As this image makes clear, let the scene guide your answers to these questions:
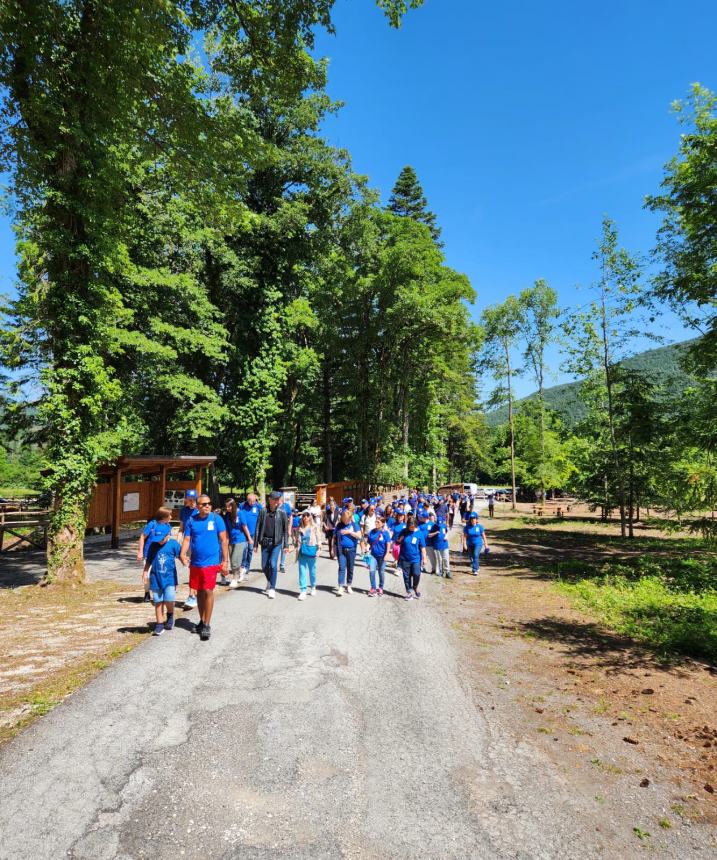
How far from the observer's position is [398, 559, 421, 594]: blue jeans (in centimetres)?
1062

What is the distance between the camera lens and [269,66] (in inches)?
384

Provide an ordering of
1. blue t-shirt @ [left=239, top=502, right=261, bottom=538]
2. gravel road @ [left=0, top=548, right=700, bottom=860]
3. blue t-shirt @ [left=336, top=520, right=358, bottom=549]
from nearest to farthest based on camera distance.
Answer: gravel road @ [left=0, top=548, right=700, bottom=860] < blue t-shirt @ [left=336, top=520, right=358, bottom=549] < blue t-shirt @ [left=239, top=502, right=261, bottom=538]

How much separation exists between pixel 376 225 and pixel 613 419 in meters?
19.7

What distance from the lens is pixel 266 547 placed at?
9.63 meters

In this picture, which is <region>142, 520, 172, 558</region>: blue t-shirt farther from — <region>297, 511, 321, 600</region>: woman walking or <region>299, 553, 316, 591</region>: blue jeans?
<region>299, 553, 316, 591</region>: blue jeans

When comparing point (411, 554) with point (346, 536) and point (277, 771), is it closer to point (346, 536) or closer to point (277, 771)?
point (346, 536)

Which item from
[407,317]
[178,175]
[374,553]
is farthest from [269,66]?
[407,317]

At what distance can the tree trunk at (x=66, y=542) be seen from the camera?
10.1 m

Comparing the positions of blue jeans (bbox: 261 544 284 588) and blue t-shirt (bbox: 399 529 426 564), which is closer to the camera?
blue jeans (bbox: 261 544 284 588)

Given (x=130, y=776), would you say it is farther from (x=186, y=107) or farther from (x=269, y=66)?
(x=269, y=66)

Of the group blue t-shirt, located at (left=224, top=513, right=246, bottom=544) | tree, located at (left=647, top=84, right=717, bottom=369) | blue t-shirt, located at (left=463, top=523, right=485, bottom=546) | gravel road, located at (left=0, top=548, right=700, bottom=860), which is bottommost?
gravel road, located at (left=0, top=548, right=700, bottom=860)

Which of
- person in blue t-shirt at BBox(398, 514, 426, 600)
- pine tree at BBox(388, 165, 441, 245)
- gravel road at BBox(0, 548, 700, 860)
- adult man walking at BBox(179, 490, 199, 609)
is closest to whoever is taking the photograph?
gravel road at BBox(0, 548, 700, 860)

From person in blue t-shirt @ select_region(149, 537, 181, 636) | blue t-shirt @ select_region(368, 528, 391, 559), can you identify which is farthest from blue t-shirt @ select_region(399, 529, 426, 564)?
person in blue t-shirt @ select_region(149, 537, 181, 636)

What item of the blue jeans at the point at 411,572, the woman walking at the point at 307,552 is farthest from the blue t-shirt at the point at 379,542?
the woman walking at the point at 307,552
